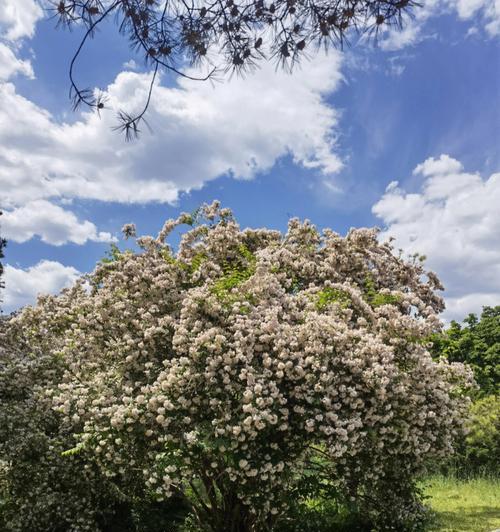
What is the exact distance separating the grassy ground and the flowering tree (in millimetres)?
2830

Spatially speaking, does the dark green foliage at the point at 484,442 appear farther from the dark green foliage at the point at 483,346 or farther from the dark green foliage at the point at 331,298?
the dark green foliage at the point at 331,298

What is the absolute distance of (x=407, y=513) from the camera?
1097 centimetres

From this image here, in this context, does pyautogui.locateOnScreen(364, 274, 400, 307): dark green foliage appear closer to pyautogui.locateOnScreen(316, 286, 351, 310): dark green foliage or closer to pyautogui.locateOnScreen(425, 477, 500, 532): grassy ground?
pyautogui.locateOnScreen(316, 286, 351, 310): dark green foliage

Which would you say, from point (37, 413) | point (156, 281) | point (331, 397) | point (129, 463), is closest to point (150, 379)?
point (129, 463)

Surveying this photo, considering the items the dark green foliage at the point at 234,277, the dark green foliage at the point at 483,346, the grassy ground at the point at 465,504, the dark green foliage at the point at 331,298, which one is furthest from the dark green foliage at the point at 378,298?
the dark green foliage at the point at 483,346

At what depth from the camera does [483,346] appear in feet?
108

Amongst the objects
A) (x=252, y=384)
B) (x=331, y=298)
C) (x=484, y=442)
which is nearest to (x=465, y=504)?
(x=484, y=442)

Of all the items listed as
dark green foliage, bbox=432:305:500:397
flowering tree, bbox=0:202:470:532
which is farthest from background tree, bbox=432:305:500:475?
flowering tree, bbox=0:202:470:532

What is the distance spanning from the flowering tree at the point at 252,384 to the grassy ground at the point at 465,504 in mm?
2830

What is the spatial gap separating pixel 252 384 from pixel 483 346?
96.1 ft

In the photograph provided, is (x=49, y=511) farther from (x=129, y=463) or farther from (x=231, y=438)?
(x=231, y=438)

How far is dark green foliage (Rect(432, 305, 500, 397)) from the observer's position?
31.1 m

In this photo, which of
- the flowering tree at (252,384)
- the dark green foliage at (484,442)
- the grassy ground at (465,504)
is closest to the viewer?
the flowering tree at (252,384)

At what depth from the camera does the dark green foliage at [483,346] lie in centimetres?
3114
